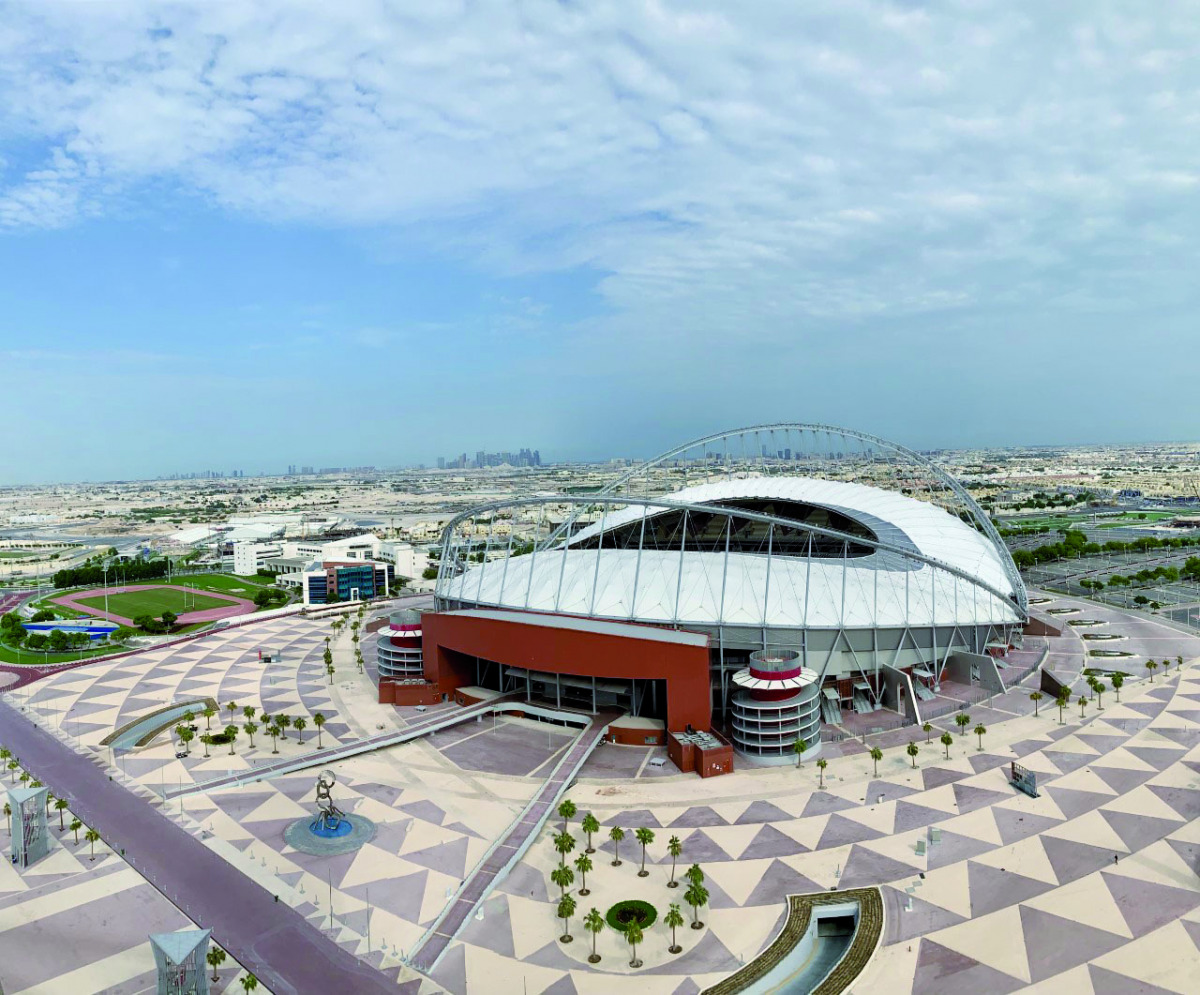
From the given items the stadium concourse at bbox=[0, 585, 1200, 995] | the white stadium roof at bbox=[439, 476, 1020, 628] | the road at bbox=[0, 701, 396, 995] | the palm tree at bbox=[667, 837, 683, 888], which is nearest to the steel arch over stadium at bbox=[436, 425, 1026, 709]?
the white stadium roof at bbox=[439, 476, 1020, 628]

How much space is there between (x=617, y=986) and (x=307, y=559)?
14916 cm

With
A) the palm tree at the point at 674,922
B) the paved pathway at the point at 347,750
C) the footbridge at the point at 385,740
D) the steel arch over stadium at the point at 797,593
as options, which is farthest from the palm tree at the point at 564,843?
the steel arch over stadium at the point at 797,593

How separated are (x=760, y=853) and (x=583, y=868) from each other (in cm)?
1036

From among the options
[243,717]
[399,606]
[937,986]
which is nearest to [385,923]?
[937,986]

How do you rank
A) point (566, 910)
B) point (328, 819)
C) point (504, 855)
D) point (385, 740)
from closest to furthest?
point (566, 910) → point (504, 855) → point (328, 819) → point (385, 740)

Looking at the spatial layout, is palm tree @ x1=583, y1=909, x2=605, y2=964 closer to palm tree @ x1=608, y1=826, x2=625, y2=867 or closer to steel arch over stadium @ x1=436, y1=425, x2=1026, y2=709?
palm tree @ x1=608, y1=826, x2=625, y2=867

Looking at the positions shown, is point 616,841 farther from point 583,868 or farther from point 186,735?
point 186,735

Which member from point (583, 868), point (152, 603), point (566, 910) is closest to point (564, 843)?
point (583, 868)

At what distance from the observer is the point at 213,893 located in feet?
124

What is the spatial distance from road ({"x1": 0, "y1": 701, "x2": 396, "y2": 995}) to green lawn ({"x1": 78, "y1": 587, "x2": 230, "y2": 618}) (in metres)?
74.1

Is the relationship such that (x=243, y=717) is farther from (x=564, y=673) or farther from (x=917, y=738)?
(x=917, y=738)

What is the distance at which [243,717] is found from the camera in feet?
216

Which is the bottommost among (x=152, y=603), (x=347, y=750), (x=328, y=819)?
(x=152, y=603)

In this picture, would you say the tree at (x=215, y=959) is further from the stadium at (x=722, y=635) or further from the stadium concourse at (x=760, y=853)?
the stadium at (x=722, y=635)
